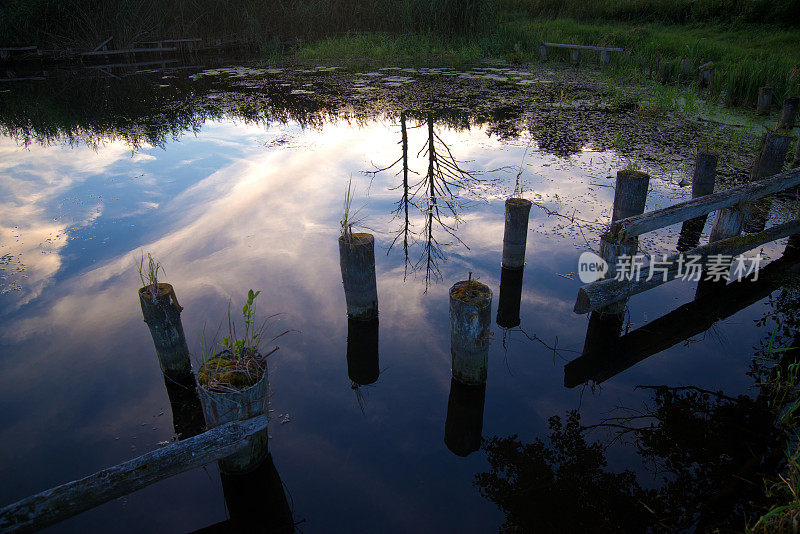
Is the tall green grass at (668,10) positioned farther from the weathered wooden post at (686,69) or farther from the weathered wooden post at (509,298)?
the weathered wooden post at (509,298)

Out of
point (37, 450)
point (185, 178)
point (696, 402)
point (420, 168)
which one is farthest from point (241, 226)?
point (696, 402)

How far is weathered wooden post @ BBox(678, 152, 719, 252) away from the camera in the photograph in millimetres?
5289

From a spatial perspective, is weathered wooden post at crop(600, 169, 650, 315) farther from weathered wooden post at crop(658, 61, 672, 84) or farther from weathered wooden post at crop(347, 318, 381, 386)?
weathered wooden post at crop(658, 61, 672, 84)

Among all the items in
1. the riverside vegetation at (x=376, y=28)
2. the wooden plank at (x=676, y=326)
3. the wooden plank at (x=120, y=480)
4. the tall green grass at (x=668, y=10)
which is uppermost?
the tall green grass at (x=668, y=10)

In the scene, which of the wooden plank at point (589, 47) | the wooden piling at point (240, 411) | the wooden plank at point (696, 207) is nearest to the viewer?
the wooden piling at point (240, 411)

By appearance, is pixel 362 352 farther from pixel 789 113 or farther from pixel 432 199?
pixel 789 113

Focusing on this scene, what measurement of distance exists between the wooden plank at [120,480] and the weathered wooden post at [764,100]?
1000 centimetres

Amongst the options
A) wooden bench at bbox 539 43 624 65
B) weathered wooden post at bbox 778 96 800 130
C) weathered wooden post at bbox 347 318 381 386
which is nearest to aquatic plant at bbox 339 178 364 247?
weathered wooden post at bbox 347 318 381 386

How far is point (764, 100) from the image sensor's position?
8617 millimetres

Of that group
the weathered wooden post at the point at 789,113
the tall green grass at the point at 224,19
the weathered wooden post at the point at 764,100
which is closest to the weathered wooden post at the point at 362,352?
the weathered wooden post at the point at 789,113

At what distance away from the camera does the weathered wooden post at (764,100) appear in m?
8.52

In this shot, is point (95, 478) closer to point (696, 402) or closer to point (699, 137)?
point (696, 402)

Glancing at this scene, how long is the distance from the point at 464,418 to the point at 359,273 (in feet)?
4.52

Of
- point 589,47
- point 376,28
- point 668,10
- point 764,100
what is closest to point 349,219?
point 764,100
